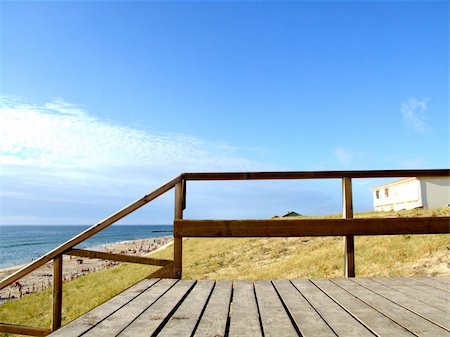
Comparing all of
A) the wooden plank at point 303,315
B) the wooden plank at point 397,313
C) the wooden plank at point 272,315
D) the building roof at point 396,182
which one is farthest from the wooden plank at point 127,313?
the building roof at point 396,182

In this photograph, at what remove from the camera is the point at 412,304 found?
321cm

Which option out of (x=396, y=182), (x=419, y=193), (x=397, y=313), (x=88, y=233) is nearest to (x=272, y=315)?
(x=397, y=313)

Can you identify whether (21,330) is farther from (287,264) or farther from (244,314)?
(287,264)

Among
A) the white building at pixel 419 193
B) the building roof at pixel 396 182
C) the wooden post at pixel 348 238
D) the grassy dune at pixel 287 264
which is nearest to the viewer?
the wooden post at pixel 348 238

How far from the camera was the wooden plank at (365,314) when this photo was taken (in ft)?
7.98

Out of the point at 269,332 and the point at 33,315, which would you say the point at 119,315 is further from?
the point at 33,315

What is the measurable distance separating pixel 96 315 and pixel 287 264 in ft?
32.7

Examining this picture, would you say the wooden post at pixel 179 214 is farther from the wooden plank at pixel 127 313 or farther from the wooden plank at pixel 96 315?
the wooden plank at pixel 96 315

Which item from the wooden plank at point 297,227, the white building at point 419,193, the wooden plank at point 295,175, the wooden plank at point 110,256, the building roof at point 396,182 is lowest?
the wooden plank at point 110,256

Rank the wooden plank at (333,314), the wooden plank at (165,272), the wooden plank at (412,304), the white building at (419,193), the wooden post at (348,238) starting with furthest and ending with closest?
the white building at (419,193) < the wooden post at (348,238) < the wooden plank at (165,272) < the wooden plank at (412,304) < the wooden plank at (333,314)

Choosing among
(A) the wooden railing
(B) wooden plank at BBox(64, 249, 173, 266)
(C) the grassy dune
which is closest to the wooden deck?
(B) wooden plank at BBox(64, 249, 173, 266)

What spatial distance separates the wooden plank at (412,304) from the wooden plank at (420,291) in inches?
2.9

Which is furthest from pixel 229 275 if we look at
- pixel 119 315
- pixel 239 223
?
pixel 119 315

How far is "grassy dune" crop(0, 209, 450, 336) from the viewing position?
29.7ft
